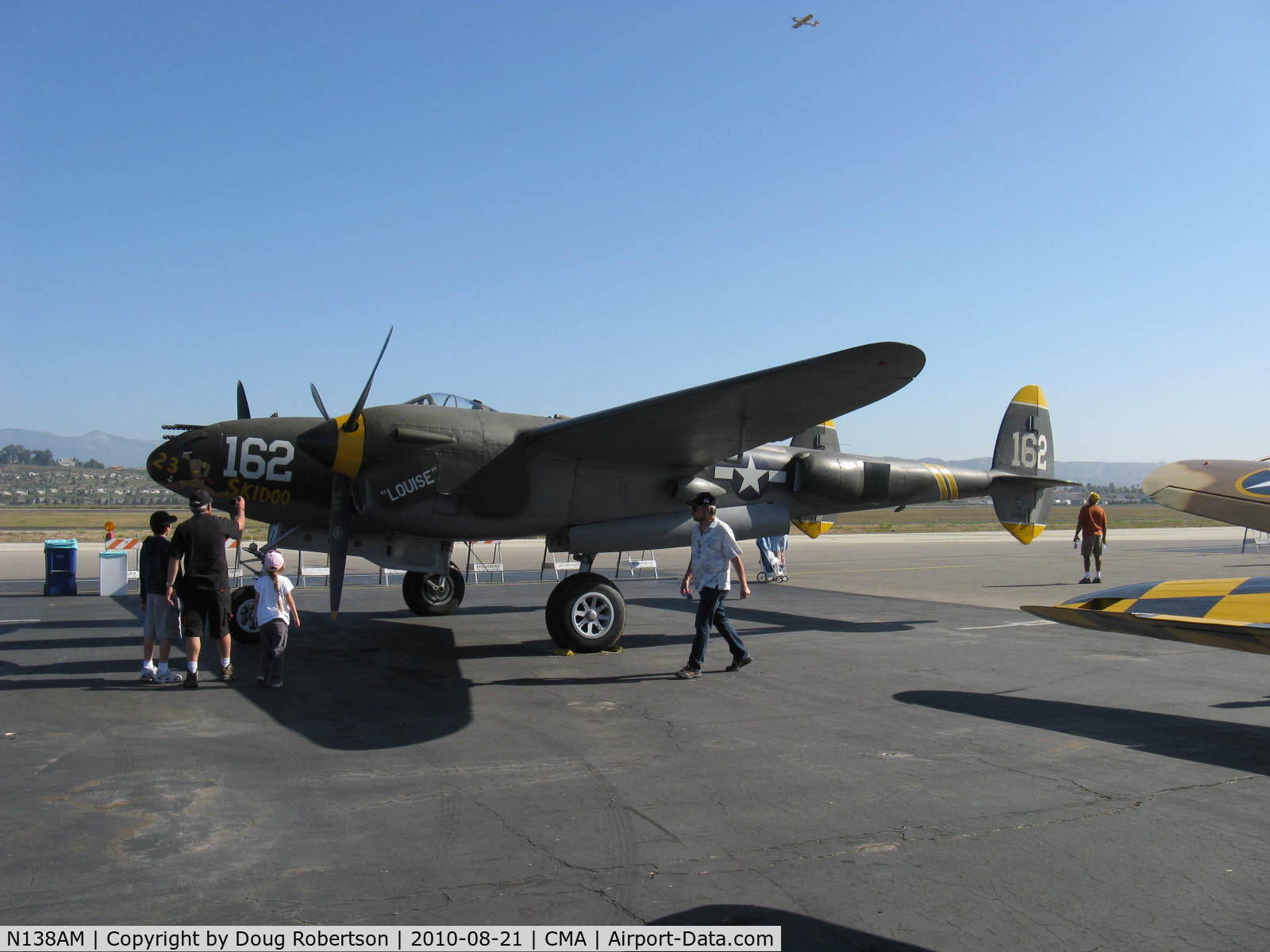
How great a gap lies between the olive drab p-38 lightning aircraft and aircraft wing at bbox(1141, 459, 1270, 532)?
13.2ft

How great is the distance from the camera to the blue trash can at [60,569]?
17.0 metres

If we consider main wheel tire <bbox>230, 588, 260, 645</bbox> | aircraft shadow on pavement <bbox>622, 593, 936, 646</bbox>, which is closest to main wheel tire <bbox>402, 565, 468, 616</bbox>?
main wheel tire <bbox>230, 588, 260, 645</bbox>

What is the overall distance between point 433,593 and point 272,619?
224 inches

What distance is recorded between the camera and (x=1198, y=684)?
8.75 meters

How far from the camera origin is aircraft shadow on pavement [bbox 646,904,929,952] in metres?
3.47

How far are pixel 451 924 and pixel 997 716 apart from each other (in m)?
5.34

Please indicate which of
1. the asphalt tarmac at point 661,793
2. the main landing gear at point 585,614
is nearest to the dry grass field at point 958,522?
the main landing gear at point 585,614

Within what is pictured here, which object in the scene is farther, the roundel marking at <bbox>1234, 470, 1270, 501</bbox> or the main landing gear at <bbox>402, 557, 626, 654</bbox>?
the main landing gear at <bbox>402, 557, 626, 654</bbox>

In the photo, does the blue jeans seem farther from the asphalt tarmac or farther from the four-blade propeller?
the four-blade propeller

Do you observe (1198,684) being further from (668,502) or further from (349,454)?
(349,454)

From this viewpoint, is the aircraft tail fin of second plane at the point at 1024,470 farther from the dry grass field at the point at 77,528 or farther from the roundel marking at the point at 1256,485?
the dry grass field at the point at 77,528

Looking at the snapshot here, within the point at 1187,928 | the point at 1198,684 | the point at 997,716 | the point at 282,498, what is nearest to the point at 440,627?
the point at 282,498

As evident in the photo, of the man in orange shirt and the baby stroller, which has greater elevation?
the man in orange shirt

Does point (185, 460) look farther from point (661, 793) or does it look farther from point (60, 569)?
point (60, 569)
